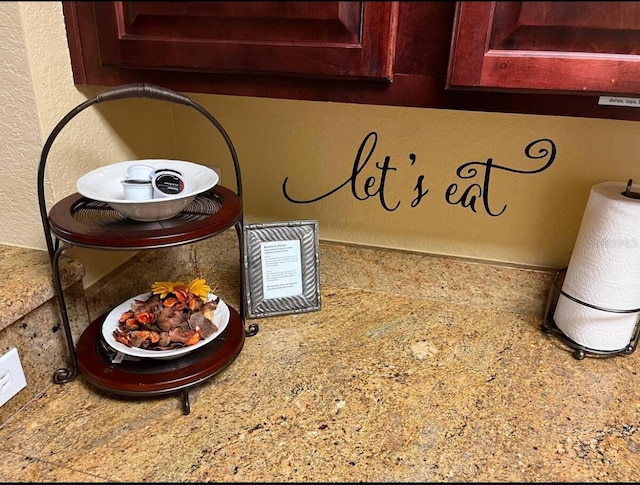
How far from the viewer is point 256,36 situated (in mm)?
790

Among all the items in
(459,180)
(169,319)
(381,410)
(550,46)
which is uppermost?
(550,46)

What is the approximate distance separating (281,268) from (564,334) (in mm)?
625

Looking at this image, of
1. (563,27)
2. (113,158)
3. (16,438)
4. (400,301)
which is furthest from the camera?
(400,301)

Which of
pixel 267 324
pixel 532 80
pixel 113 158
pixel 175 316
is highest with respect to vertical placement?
pixel 532 80

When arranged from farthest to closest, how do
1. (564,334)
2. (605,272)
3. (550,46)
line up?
(564,334)
(605,272)
(550,46)

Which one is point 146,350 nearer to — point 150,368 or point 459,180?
point 150,368

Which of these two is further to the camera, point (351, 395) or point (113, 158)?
point (113, 158)

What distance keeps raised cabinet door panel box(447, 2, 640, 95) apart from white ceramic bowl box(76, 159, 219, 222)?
470 millimetres

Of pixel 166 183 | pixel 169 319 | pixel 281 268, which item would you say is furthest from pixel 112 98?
pixel 281 268

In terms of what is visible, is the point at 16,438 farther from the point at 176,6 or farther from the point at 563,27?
the point at 563,27

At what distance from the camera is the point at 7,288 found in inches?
33.4

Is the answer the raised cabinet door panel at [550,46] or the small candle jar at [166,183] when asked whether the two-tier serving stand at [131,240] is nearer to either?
the small candle jar at [166,183]

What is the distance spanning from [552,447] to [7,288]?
94 centimetres

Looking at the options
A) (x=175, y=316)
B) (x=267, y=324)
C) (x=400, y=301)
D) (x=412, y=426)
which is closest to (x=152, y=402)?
(x=175, y=316)
